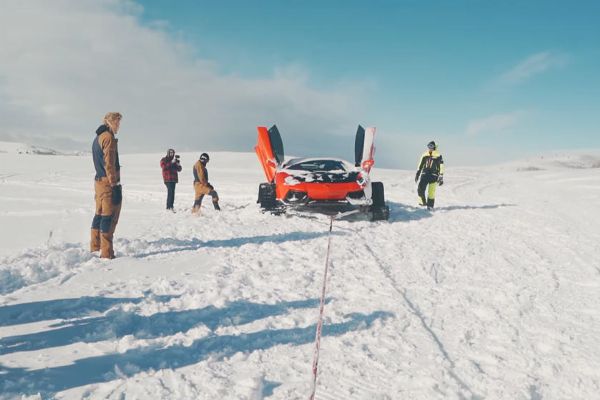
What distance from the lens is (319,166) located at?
9289 mm

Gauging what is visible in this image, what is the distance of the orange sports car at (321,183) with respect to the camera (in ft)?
26.1

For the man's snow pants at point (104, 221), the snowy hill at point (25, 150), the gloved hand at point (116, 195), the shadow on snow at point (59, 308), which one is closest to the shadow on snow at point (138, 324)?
the shadow on snow at point (59, 308)

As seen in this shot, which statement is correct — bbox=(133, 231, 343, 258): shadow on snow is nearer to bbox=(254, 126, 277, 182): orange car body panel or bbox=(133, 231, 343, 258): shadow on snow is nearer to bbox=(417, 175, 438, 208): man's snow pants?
bbox=(254, 126, 277, 182): orange car body panel

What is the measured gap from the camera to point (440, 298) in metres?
4.19

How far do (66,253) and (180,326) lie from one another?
8.80 ft

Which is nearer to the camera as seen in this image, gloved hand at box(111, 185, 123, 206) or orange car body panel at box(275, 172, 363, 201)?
gloved hand at box(111, 185, 123, 206)

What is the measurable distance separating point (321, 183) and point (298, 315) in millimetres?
4582

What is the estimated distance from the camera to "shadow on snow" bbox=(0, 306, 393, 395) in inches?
97.3

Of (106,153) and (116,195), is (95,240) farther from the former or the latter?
(106,153)

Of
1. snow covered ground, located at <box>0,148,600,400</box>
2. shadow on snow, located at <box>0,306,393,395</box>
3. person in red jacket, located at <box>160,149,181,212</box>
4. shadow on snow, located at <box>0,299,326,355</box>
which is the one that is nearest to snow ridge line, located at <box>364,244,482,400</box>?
snow covered ground, located at <box>0,148,600,400</box>

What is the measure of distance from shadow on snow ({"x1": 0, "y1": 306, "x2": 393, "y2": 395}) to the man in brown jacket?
2809mm

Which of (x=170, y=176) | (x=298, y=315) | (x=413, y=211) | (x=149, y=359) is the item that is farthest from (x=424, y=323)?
(x=170, y=176)

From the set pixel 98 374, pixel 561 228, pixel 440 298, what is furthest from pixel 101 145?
pixel 561 228

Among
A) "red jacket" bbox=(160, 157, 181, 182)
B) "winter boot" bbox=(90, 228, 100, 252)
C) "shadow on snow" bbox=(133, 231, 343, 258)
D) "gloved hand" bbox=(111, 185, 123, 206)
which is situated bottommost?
"shadow on snow" bbox=(133, 231, 343, 258)
